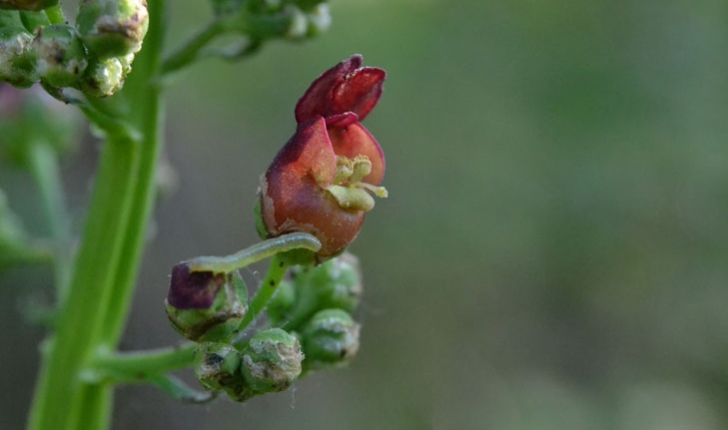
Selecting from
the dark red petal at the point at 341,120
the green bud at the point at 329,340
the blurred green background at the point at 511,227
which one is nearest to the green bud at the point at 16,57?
the dark red petal at the point at 341,120

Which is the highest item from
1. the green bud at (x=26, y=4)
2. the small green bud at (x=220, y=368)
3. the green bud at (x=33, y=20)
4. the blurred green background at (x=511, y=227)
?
the green bud at (x=26, y=4)

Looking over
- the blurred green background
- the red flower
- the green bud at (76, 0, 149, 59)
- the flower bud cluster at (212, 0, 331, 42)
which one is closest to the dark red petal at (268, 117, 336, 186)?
the red flower

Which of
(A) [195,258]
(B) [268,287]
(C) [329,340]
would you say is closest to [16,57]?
(A) [195,258]

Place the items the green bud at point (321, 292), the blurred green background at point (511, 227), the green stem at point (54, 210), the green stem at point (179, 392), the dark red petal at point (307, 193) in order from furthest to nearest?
the blurred green background at point (511, 227) → the green stem at point (54, 210) → the green bud at point (321, 292) → the green stem at point (179, 392) → the dark red petal at point (307, 193)

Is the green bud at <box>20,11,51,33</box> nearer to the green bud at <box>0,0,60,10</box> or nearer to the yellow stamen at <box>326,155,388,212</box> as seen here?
the green bud at <box>0,0,60,10</box>

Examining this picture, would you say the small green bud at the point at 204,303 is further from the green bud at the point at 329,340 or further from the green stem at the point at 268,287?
the green bud at the point at 329,340

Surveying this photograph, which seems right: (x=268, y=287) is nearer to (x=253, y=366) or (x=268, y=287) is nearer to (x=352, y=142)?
(x=253, y=366)

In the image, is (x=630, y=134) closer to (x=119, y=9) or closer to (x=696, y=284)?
(x=696, y=284)
